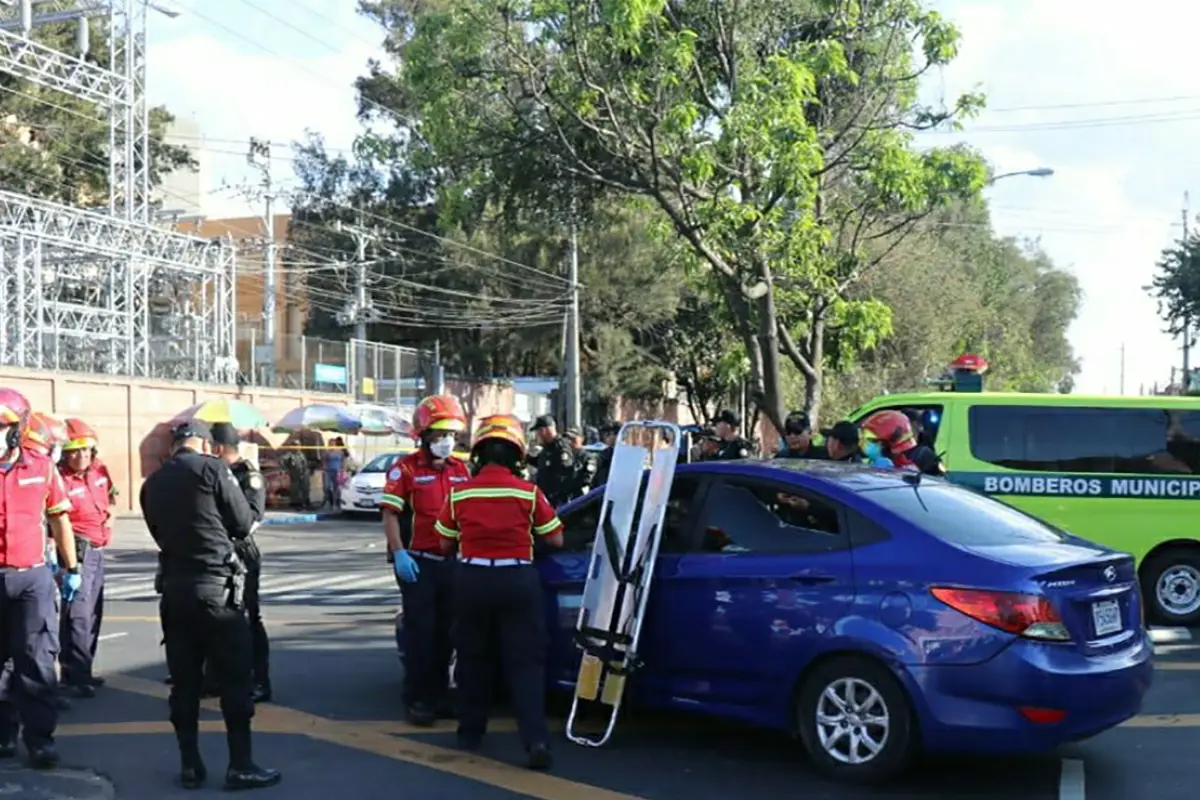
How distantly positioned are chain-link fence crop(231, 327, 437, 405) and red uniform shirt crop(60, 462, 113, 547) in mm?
24629

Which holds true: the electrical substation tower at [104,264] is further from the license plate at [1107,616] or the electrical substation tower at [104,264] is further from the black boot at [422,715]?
the license plate at [1107,616]

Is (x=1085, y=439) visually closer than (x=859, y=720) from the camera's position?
No

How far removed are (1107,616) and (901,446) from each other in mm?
3259

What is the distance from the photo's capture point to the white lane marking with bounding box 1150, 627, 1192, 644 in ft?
34.1

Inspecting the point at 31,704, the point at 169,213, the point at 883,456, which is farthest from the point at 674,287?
the point at 31,704

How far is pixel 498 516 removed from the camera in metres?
6.58

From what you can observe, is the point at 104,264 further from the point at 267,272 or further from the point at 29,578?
the point at 29,578

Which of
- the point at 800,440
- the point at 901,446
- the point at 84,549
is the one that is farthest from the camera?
the point at 800,440

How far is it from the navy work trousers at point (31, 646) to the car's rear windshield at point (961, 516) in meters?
4.24

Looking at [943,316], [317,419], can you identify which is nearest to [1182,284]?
[943,316]

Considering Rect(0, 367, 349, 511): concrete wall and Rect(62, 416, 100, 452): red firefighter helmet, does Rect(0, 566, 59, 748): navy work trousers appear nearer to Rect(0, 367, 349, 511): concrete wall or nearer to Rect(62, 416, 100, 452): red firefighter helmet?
Rect(62, 416, 100, 452): red firefighter helmet

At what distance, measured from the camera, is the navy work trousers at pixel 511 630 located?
21.4 feet

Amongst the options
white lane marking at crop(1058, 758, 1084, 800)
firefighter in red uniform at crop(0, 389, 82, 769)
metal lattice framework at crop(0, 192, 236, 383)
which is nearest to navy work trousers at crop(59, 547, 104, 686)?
firefighter in red uniform at crop(0, 389, 82, 769)

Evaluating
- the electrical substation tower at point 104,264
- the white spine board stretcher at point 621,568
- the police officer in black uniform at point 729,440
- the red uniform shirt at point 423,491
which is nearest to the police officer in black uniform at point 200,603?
the red uniform shirt at point 423,491
